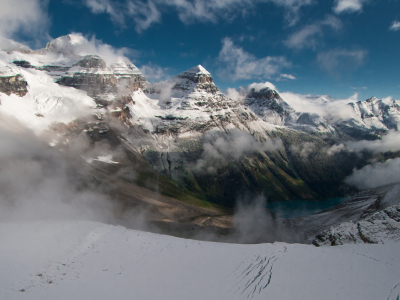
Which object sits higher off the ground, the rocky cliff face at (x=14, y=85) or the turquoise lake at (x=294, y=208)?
the rocky cliff face at (x=14, y=85)

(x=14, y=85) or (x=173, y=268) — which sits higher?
(x=14, y=85)

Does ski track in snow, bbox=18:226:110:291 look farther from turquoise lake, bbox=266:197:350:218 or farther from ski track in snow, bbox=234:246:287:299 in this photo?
turquoise lake, bbox=266:197:350:218

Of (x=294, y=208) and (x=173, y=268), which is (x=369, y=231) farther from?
(x=294, y=208)

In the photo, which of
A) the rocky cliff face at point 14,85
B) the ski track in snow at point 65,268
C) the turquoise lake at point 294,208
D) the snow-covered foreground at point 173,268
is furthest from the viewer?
the turquoise lake at point 294,208

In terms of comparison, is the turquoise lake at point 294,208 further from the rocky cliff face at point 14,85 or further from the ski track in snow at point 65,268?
the rocky cliff face at point 14,85

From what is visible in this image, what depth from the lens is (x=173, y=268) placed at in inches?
896

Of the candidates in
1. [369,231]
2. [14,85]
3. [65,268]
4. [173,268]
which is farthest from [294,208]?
[14,85]

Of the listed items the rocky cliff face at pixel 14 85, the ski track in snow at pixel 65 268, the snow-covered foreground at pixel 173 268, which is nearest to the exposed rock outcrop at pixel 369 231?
the snow-covered foreground at pixel 173 268

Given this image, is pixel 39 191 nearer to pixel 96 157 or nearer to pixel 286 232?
pixel 96 157

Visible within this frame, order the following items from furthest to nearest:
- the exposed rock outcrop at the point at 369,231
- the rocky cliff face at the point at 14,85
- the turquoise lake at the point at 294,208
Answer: the turquoise lake at the point at 294,208 < the rocky cliff face at the point at 14,85 < the exposed rock outcrop at the point at 369,231

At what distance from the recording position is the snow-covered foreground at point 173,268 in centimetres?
1791

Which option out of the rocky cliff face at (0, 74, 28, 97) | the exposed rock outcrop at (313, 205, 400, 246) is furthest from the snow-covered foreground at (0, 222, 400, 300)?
the rocky cliff face at (0, 74, 28, 97)

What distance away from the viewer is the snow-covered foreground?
1791 cm

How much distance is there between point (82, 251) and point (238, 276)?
17.9 m
